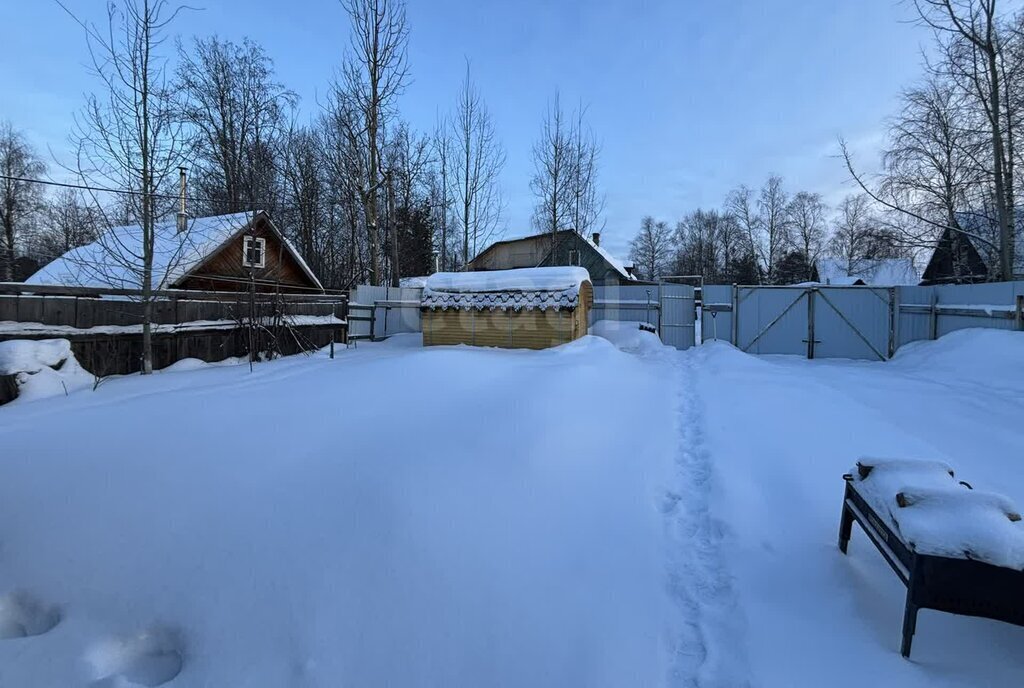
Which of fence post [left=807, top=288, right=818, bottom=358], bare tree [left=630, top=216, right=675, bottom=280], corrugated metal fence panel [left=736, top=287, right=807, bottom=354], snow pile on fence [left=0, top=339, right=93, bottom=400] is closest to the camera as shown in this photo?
snow pile on fence [left=0, top=339, right=93, bottom=400]

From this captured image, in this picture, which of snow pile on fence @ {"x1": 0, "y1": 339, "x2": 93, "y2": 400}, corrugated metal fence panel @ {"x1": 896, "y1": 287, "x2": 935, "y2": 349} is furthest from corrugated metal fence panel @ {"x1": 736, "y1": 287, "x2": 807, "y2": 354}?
snow pile on fence @ {"x1": 0, "y1": 339, "x2": 93, "y2": 400}

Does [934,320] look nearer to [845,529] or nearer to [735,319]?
[735,319]

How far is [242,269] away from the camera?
14.5 m

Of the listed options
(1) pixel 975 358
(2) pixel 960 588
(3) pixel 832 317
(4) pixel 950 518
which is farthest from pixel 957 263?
(2) pixel 960 588

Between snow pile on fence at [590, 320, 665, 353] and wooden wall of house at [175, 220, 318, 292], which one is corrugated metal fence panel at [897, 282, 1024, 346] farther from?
wooden wall of house at [175, 220, 318, 292]

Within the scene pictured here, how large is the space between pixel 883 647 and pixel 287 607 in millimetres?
2815

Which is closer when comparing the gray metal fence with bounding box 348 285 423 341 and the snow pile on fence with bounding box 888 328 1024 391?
the snow pile on fence with bounding box 888 328 1024 391

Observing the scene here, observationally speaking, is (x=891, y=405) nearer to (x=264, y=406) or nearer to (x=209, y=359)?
(x=264, y=406)

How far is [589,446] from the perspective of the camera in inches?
176

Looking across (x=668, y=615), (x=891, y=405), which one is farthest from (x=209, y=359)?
(x=891, y=405)

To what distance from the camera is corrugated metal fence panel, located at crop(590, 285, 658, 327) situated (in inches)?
575

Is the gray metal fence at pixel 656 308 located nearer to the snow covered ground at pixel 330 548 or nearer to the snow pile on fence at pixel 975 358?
the snow pile on fence at pixel 975 358

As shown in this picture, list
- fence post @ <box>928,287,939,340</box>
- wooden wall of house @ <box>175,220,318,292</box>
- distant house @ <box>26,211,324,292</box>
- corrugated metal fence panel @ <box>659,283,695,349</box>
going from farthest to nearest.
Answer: wooden wall of house @ <box>175,220,318,292</box>, corrugated metal fence panel @ <box>659,283,695,349</box>, distant house @ <box>26,211,324,292</box>, fence post @ <box>928,287,939,340</box>

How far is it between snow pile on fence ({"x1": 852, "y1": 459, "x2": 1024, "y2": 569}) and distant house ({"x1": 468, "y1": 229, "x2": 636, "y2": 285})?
1923 centimetres
